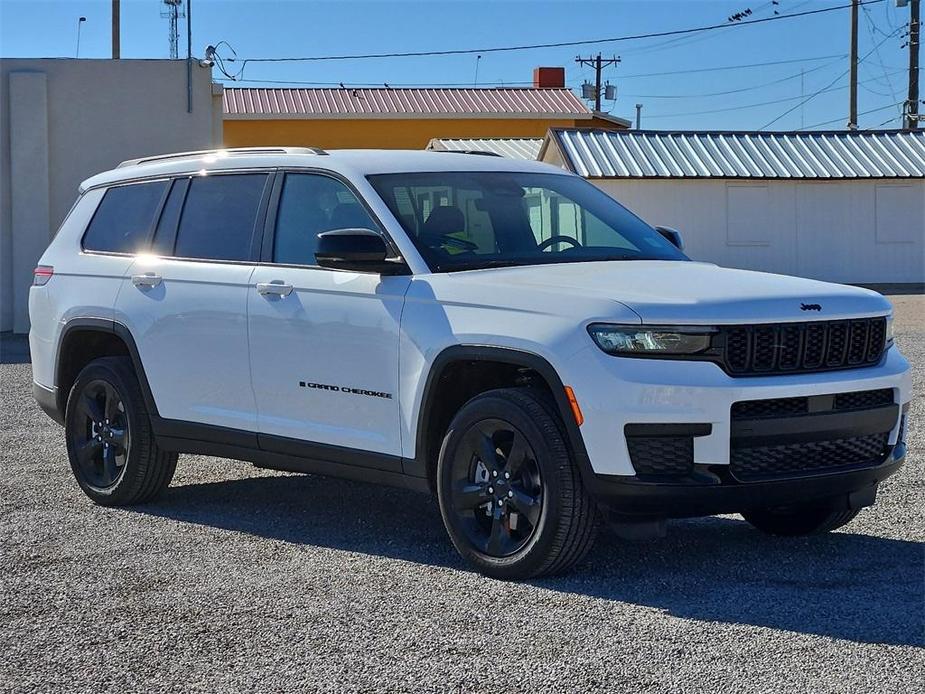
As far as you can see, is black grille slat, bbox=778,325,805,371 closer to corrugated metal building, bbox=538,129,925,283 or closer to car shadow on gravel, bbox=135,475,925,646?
car shadow on gravel, bbox=135,475,925,646

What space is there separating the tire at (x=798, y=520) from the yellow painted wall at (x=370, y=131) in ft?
145

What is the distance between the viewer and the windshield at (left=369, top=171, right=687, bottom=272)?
22.3 ft

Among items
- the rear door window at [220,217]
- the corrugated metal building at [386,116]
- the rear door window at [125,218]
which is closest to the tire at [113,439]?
the rear door window at [125,218]

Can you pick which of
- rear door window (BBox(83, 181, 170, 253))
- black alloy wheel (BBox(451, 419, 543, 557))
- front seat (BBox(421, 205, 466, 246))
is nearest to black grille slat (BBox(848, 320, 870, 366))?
black alloy wheel (BBox(451, 419, 543, 557))

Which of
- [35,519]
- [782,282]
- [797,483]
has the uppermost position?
[782,282]

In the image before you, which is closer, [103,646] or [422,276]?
[103,646]

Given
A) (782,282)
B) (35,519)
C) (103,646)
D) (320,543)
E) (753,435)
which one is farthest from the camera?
(35,519)

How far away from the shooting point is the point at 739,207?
37250 mm

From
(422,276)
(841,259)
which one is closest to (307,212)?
(422,276)

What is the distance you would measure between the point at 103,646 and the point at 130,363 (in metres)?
3.08

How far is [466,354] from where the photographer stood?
6242 mm

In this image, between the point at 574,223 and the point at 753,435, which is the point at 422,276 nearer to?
the point at 574,223

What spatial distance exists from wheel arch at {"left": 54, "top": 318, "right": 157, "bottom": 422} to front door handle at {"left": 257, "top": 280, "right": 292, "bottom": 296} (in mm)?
1283

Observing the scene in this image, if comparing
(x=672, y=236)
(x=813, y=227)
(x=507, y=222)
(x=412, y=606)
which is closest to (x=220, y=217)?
(x=507, y=222)
